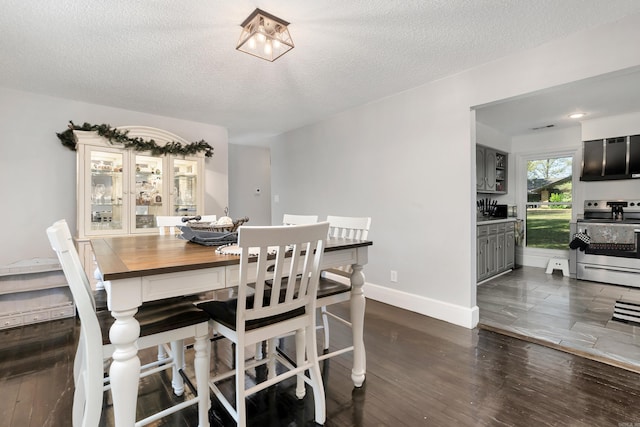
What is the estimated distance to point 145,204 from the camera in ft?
11.7

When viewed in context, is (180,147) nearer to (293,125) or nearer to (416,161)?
(293,125)

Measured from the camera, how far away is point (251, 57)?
2428 millimetres

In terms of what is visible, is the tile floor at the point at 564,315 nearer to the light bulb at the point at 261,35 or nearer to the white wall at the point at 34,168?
the light bulb at the point at 261,35

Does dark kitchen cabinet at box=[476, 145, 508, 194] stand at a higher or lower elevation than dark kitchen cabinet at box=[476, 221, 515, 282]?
higher

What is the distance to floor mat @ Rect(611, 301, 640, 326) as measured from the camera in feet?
9.02

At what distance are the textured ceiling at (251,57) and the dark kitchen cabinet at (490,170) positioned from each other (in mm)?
2198


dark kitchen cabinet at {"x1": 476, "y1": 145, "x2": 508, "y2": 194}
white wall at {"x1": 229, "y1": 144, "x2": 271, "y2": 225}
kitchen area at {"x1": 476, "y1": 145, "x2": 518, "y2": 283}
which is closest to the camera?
kitchen area at {"x1": 476, "y1": 145, "x2": 518, "y2": 283}

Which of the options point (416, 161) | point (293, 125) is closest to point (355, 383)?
point (416, 161)

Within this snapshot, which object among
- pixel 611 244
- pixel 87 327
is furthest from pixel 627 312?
pixel 87 327

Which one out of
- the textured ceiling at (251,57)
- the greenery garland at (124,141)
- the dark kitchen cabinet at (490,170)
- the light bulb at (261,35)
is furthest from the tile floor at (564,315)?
the greenery garland at (124,141)

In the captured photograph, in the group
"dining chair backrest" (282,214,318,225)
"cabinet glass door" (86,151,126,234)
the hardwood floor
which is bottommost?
the hardwood floor

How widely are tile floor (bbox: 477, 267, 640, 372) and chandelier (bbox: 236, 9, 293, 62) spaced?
2.86 m

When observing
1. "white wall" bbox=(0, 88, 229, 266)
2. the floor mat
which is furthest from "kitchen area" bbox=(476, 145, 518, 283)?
"white wall" bbox=(0, 88, 229, 266)

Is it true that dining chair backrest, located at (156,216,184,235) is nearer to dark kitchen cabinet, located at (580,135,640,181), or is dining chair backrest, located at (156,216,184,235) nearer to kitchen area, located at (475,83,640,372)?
kitchen area, located at (475,83,640,372)
